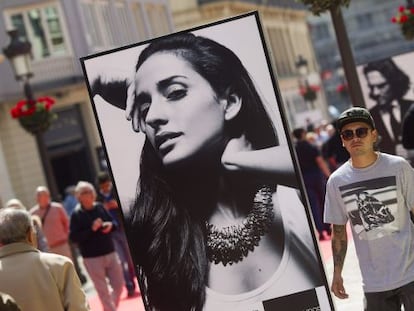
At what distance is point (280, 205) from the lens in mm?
7602

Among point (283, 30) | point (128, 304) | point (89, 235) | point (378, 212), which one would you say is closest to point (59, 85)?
point (128, 304)

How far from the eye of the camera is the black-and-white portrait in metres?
17.5

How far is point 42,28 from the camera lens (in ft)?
140

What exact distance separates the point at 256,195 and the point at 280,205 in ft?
0.51

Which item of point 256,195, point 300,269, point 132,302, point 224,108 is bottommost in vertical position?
point 132,302

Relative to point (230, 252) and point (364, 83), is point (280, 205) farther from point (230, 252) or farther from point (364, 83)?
point (364, 83)

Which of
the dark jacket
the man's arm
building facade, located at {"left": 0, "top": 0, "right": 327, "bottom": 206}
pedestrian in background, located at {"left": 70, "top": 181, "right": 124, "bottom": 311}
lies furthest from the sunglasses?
building facade, located at {"left": 0, "top": 0, "right": 327, "bottom": 206}

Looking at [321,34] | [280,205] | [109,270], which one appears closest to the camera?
[280,205]

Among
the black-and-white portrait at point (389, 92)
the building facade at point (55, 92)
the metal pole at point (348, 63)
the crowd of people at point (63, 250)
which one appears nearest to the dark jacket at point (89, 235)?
the crowd of people at point (63, 250)

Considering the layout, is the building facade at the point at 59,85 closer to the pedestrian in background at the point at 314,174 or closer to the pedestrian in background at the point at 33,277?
the pedestrian in background at the point at 314,174

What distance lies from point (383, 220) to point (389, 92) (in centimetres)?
1095

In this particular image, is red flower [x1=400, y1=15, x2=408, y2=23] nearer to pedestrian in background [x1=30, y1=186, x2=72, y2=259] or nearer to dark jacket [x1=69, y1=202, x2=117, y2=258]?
pedestrian in background [x1=30, y1=186, x2=72, y2=259]

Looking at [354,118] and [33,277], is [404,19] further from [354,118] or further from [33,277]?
[33,277]

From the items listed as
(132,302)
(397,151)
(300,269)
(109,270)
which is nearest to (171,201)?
(300,269)
